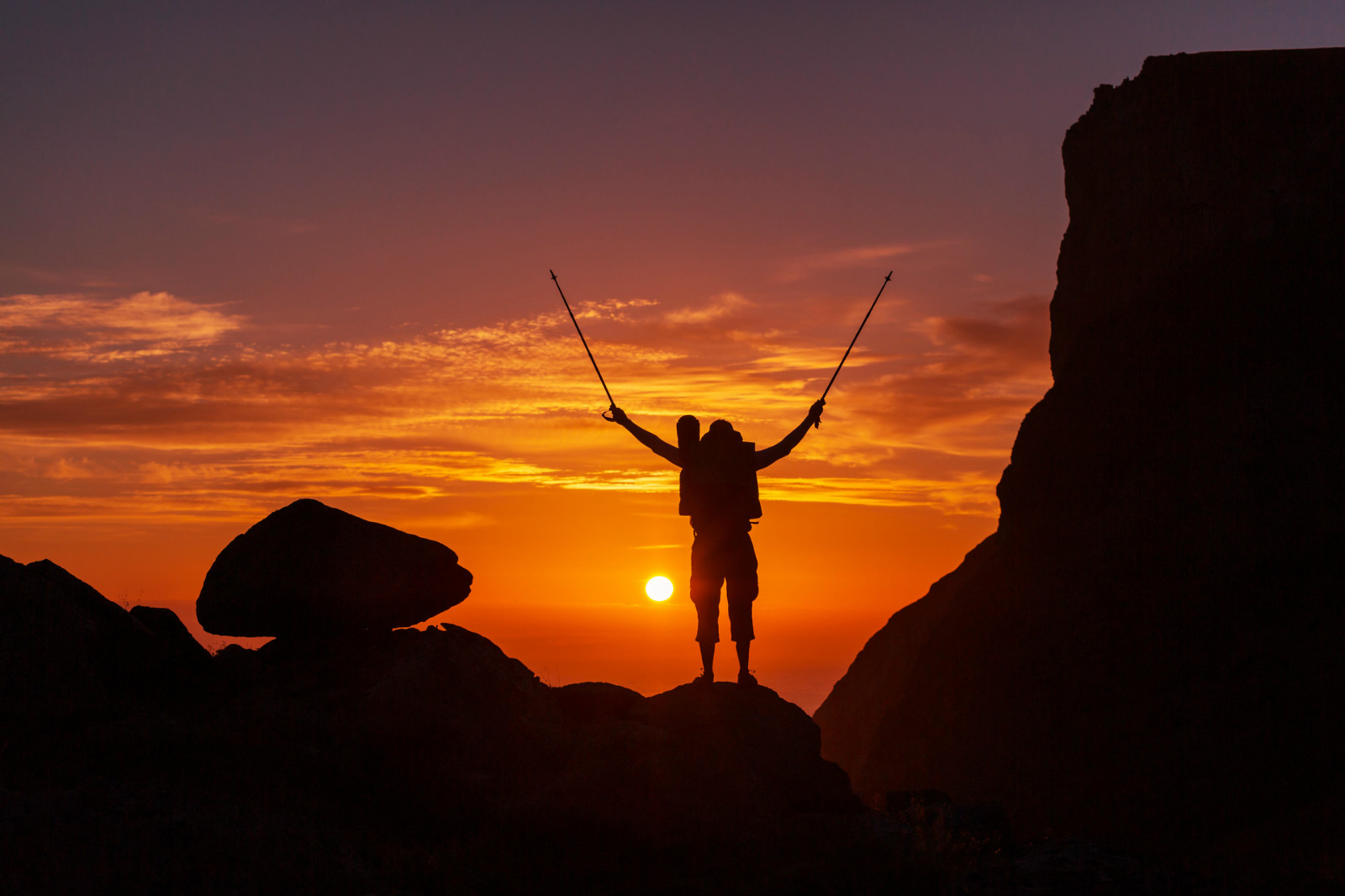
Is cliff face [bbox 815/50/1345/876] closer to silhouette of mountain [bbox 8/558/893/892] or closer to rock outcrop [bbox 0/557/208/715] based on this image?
silhouette of mountain [bbox 8/558/893/892]

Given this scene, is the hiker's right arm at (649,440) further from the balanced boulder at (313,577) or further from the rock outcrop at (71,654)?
the rock outcrop at (71,654)

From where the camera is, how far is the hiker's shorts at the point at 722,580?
12.8 meters

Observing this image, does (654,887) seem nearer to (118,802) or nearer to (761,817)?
(761,817)

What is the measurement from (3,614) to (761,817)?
817 cm

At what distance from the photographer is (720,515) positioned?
1289 cm

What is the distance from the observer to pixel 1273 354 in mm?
16344

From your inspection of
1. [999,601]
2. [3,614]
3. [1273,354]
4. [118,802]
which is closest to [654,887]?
[118,802]

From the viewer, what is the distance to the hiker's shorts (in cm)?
1280

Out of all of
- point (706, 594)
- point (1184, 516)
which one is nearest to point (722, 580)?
point (706, 594)

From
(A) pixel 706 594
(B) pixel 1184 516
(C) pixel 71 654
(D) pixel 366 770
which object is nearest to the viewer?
(C) pixel 71 654

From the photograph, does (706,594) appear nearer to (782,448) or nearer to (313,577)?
(782,448)

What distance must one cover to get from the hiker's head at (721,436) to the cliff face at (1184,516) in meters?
7.43

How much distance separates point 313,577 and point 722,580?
5021 mm

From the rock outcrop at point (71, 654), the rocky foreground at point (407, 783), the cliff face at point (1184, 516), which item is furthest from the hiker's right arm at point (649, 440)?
the cliff face at point (1184, 516)
